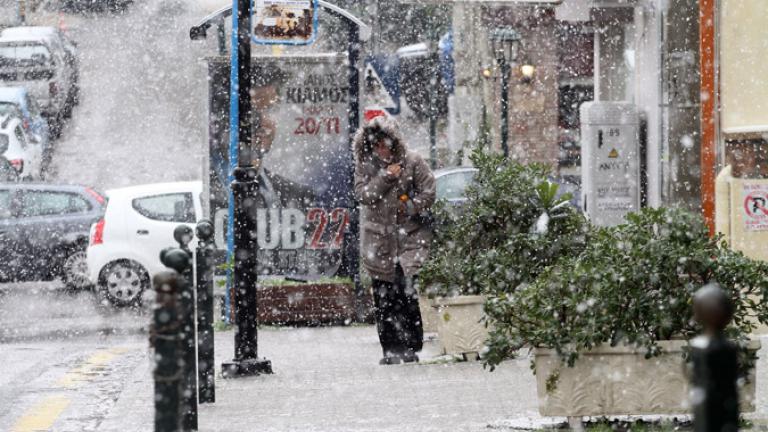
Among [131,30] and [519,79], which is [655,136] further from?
[131,30]

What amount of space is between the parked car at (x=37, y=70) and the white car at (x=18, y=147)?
14.6 ft

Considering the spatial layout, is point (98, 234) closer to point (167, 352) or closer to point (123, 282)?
point (123, 282)

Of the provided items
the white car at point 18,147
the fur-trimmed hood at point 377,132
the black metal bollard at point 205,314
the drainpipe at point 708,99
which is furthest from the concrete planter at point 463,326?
the white car at point 18,147

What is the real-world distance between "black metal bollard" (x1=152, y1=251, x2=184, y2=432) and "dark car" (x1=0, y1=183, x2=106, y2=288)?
43.0 feet

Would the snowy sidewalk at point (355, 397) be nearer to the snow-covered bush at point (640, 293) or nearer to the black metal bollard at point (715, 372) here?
the snow-covered bush at point (640, 293)

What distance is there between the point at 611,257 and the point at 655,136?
7.13m

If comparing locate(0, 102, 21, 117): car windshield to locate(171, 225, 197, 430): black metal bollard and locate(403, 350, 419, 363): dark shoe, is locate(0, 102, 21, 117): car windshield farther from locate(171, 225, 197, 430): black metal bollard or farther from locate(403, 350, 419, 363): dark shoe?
locate(171, 225, 197, 430): black metal bollard

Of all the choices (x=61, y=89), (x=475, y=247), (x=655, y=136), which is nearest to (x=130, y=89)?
(x=61, y=89)

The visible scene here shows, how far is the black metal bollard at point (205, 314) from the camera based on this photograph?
8297mm

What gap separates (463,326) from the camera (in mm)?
10227

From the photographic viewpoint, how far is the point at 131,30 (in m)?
41.4

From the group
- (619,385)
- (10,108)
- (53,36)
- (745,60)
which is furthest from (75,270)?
(53,36)

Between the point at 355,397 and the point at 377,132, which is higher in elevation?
the point at 377,132

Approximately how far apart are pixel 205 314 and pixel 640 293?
2.72 meters
